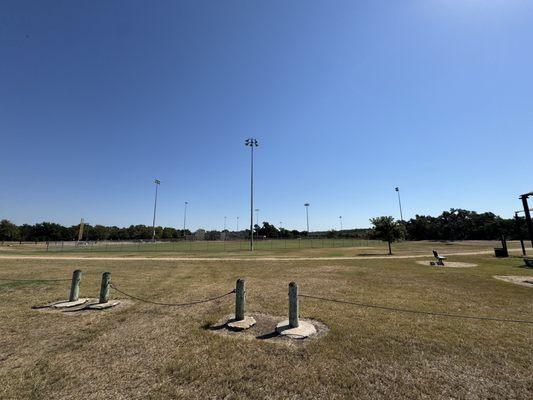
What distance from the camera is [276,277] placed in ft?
47.1

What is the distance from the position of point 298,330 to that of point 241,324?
1.44 m

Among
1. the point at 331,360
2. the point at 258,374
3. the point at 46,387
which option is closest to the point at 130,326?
the point at 46,387

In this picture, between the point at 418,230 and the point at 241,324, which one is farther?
the point at 418,230

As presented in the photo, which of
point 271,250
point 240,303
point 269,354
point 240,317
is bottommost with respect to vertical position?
point 269,354

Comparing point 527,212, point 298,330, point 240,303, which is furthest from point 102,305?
point 527,212

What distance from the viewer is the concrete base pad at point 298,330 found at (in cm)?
619

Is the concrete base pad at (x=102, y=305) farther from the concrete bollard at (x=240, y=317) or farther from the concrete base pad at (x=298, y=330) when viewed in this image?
the concrete base pad at (x=298, y=330)

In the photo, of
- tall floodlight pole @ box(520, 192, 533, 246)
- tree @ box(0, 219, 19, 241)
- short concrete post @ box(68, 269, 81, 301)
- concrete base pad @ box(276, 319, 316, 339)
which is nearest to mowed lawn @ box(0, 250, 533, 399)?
concrete base pad @ box(276, 319, 316, 339)

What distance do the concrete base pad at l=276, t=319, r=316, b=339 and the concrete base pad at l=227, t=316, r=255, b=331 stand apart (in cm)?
71

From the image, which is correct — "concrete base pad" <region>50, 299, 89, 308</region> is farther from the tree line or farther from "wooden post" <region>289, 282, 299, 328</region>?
the tree line

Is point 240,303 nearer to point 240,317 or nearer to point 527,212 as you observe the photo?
point 240,317

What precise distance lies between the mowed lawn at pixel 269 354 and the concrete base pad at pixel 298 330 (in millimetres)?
353

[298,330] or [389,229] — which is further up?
[389,229]

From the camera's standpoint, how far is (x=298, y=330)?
646 cm
